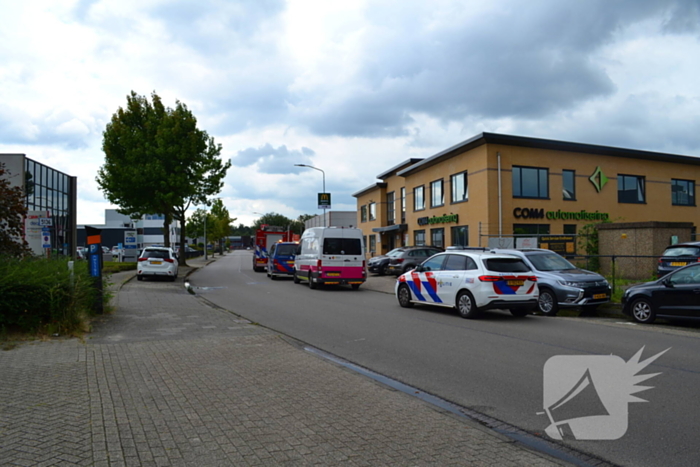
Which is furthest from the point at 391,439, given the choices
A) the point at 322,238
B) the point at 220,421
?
the point at 322,238

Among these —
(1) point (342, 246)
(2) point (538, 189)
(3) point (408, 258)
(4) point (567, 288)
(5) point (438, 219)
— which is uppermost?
(2) point (538, 189)

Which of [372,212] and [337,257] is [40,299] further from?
[372,212]

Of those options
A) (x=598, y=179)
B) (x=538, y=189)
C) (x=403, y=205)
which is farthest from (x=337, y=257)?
(x=403, y=205)

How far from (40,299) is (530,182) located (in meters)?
26.5

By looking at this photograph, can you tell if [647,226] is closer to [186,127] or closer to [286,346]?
[286,346]

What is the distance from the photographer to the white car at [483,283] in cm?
1240

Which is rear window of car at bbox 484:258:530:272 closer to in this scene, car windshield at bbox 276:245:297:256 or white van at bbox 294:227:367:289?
white van at bbox 294:227:367:289

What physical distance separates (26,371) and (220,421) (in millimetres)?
3503

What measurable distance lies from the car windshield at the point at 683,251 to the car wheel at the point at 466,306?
7929 millimetres

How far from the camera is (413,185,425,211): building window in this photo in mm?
38300

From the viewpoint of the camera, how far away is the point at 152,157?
3186 centimetres

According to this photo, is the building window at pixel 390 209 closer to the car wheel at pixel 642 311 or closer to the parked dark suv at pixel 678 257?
the parked dark suv at pixel 678 257

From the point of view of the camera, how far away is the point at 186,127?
32844 mm

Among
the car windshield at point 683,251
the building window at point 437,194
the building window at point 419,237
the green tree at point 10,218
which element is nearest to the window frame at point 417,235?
the building window at point 419,237
